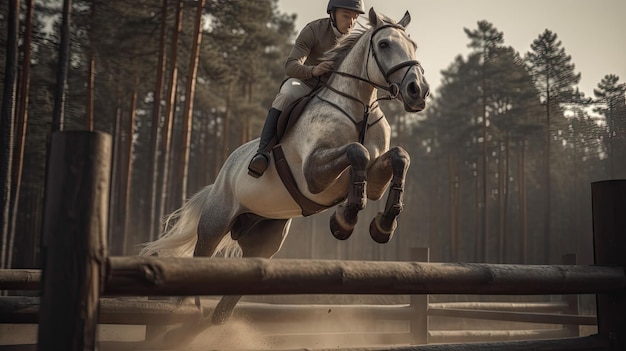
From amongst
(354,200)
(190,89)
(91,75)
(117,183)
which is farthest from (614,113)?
(354,200)

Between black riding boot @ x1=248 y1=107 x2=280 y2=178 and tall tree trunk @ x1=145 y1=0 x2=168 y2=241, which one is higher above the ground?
tall tree trunk @ x1=145 y1=0 x2=168 y2=241

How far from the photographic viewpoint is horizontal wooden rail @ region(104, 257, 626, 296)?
101 inches

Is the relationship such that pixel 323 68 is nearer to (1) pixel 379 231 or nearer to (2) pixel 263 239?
(1) pixel 379 231

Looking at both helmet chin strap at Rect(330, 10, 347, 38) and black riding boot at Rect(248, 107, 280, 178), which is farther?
helmet chin strap at Rect(330, 10, 347, 38)

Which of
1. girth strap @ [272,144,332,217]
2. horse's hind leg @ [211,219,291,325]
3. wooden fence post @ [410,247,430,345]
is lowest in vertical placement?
wooden fence post @ [410,247,430,345]

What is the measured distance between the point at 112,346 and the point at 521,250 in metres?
31.7

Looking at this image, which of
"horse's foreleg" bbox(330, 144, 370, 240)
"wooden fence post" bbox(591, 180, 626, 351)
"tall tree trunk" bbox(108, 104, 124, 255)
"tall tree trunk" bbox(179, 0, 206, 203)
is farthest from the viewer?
"tall tree trunk" bbox(108, 104, 124, 255)

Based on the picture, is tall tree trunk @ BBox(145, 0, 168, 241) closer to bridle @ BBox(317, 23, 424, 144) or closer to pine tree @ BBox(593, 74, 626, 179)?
bridle @ BBox(317, 23, 424, 144)

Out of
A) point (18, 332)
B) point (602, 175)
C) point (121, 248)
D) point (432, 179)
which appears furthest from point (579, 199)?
point (18, 332)

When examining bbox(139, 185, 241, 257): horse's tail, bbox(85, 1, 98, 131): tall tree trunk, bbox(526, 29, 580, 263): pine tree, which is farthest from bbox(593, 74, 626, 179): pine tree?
bbox(139, 185, 241, 257): horse's tail

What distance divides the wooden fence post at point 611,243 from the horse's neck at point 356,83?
211 cm

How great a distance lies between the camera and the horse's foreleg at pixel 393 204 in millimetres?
4633

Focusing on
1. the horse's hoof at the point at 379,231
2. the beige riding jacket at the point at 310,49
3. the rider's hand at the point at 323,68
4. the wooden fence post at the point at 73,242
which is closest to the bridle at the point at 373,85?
the rider's hand at the point at 323,68

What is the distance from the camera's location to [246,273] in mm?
2711
